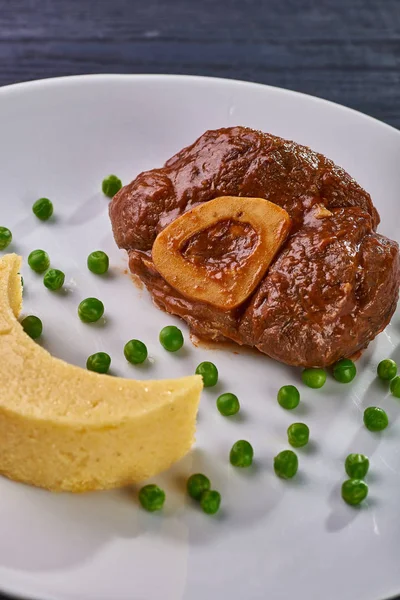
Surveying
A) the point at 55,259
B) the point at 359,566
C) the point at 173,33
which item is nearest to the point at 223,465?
the point at 359,566

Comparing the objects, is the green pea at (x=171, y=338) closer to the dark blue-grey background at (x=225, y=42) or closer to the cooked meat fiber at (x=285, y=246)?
the cooked meat fiber at (x=285, y=246)

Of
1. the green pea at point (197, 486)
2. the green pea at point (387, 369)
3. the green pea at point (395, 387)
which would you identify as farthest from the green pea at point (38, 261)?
the green pea at point (395, 387)

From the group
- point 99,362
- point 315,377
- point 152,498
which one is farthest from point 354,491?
point 99,362

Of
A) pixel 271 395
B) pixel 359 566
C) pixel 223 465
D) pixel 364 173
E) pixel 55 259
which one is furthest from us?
pixel 364 173

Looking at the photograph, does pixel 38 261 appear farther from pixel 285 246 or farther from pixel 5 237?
pixel 285 246

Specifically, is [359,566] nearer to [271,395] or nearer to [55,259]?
[271,395]

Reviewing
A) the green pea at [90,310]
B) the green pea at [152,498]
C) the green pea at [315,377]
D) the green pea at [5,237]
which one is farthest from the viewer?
the green pea at [5,237]
